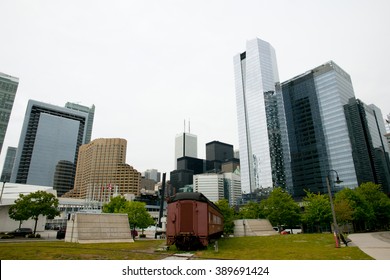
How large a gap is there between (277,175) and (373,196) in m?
119

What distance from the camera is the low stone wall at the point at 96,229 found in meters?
28.8

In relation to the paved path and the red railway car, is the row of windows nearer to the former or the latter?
the red railway car

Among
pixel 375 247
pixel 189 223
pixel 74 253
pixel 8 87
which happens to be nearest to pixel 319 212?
pixel 375 247

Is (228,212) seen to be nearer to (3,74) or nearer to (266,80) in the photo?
(266,80)

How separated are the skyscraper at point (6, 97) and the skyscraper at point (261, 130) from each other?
159 m

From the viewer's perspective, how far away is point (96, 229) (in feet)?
98.4

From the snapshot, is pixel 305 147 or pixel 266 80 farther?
pixel 266 80

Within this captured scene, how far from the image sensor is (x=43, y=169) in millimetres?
199750

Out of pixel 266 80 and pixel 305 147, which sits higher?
pixel 266 80

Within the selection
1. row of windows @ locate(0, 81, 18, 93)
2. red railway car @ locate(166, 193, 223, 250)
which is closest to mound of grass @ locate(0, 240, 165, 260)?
red railway car @ locate(166, 193, 223, 250)

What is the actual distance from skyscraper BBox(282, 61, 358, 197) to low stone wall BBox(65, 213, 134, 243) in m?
115

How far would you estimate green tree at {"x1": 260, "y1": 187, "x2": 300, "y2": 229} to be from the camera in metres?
50.3

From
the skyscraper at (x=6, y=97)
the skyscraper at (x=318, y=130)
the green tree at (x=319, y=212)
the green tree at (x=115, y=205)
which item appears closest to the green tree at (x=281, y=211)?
the green tree at (x=319, y=212)

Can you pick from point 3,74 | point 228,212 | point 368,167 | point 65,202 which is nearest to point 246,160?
point 368,167
